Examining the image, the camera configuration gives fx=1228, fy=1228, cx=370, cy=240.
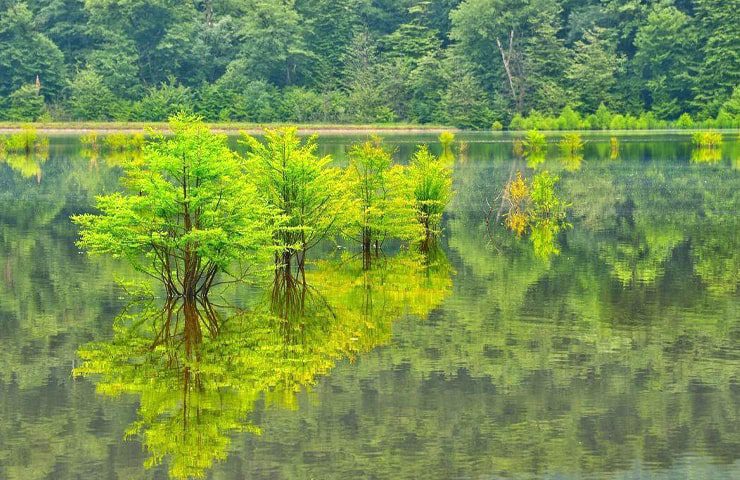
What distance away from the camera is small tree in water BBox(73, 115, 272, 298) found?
15.3 metres

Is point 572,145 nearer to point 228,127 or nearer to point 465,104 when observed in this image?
point 465,104

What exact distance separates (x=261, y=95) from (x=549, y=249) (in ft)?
227

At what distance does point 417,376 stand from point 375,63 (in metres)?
85.6

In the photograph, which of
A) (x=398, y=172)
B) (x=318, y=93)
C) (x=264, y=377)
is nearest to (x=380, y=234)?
(x=398, y=172)

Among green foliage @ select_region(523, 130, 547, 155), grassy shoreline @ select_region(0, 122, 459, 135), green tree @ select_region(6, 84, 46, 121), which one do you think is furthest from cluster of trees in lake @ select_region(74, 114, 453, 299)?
green tree @ select_region(6, 84, 46, 121)

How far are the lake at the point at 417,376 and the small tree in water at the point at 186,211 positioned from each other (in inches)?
42.0

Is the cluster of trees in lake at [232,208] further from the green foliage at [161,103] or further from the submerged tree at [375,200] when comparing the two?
the green foliage at [161,103]

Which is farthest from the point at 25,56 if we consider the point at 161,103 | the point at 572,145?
the point at 572,145

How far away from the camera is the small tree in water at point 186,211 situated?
15336 mm

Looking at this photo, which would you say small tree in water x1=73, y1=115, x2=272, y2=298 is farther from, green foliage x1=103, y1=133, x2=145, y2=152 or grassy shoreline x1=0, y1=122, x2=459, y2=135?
grassy shoreline x1=0, y1=122, x2=459, y2=135

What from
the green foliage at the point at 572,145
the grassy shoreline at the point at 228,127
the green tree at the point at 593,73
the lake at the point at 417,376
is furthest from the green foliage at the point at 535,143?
the lake at the point at 417,376

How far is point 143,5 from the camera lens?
94938 millimetres

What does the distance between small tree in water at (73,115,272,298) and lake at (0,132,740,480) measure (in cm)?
107

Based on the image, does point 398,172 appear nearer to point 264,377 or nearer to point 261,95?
point 264,377
